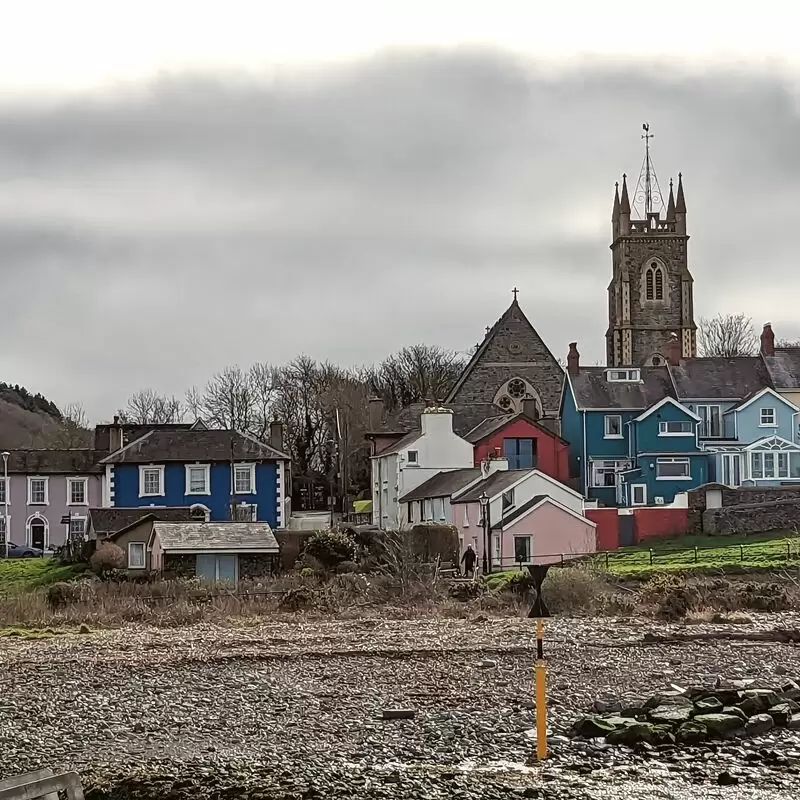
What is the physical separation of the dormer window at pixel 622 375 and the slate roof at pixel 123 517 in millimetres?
23020

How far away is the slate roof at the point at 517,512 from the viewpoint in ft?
157

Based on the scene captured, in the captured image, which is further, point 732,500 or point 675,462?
point 675,462

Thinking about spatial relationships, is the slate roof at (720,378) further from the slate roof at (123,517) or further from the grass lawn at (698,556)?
the slate roof at (123,517)

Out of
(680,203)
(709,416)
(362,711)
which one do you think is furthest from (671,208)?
(362,711)

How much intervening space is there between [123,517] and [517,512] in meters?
19.0

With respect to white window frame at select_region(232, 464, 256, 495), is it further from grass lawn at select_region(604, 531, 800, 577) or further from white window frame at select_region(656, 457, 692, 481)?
grass lawn at select_region(604, 531, 800, 577)

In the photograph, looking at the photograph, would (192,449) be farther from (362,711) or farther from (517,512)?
(362,711)

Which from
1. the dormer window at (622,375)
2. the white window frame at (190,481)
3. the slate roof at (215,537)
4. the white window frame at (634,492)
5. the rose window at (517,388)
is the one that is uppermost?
the rose window at (517,388)

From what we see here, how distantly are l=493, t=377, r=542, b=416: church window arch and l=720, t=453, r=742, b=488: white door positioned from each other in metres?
18.8

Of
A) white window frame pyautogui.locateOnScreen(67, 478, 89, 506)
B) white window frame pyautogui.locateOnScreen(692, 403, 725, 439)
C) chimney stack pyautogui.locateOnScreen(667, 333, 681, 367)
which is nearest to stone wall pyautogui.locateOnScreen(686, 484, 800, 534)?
white window frame pyautogui.locateOnScreen(692, 403, 725, 439)

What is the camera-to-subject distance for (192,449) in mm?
61938

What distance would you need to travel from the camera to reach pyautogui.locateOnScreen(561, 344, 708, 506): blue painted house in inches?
2435

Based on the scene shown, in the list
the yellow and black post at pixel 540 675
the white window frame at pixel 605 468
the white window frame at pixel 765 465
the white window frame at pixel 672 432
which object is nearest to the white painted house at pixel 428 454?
the white window frame at pixel 605 468

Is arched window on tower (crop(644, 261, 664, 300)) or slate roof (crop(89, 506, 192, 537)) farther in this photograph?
arched window on tower (crop(644, 261, 664, 300))
